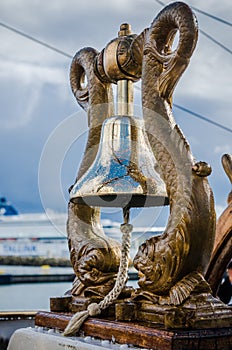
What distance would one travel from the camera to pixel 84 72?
2.12 metres

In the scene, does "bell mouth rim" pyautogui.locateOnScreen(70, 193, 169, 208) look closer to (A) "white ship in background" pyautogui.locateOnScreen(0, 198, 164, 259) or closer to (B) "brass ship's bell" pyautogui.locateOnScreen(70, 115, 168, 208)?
(B) "brass ship's bell" pyautogui.locateOnScreen(70, 115, 168, 208)

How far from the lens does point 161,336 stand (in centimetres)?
136

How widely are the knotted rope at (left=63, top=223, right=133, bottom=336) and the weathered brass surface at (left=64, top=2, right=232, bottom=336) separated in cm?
5

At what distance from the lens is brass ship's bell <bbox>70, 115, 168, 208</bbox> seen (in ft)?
5.50

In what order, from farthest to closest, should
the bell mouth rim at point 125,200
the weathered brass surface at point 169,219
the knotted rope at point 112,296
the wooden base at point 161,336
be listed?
the bell mouth rim at point 125,200 → the knotted rope at point 112,296 → the weathered brass surface at point 169,219 → the wooden base at point 161,336

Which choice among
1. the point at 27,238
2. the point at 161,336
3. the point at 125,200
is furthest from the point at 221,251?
the point at 27,238

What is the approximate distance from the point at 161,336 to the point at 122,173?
0.49 meters

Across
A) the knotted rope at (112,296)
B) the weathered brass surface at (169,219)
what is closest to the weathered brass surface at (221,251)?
the weathered brass surface at (169,219)

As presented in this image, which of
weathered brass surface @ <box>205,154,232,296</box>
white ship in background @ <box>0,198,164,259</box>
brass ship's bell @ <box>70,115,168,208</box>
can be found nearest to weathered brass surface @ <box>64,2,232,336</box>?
brass ship's bell @ <box>70,115,168,208</box>

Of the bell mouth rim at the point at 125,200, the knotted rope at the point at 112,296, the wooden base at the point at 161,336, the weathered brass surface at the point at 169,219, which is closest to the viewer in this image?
the wooden base at the point at 161,336

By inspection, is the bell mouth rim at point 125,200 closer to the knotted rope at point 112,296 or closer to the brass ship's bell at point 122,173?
the brass ship's bell at point 122,173

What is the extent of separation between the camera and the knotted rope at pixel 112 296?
1.62 meters

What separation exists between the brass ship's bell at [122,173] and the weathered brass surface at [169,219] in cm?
2

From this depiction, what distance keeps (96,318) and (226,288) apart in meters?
1.40
